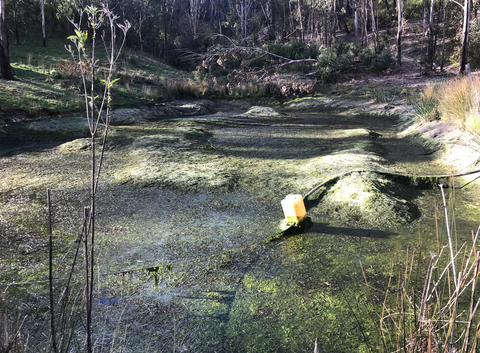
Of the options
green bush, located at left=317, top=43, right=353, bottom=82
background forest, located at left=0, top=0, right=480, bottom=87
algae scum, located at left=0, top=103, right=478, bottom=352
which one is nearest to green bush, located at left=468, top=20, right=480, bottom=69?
background forest, located at left=0, top=0, right=480, bottom=87

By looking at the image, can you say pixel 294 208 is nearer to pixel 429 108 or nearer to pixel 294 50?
pixel 429 108

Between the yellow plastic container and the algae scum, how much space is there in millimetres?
144

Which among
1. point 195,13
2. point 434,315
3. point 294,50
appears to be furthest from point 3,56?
point 195,13

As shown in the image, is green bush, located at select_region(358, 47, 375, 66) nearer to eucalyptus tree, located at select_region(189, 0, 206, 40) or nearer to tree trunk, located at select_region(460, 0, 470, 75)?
tree trunk, located at select_region(460, 0, 470, 75)

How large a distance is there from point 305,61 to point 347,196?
16003mm

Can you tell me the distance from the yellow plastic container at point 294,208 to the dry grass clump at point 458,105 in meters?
3.50

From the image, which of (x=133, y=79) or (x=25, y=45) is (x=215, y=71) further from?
(x=25, y=45)

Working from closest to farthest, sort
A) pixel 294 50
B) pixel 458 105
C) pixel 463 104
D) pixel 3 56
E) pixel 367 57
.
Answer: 1. pixel 463 104
2. pixel 458 105
3. pixel 3 56
4. pixel 367 57
5. pixel 294 50

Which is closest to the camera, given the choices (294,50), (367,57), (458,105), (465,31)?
(458,105)

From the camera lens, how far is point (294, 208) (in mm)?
3361

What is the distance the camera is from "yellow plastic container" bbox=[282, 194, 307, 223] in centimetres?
335

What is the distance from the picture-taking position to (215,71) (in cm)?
2177

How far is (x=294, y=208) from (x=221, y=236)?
72 cm

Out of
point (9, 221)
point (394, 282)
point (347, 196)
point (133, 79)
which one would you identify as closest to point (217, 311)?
point (394, 282)
